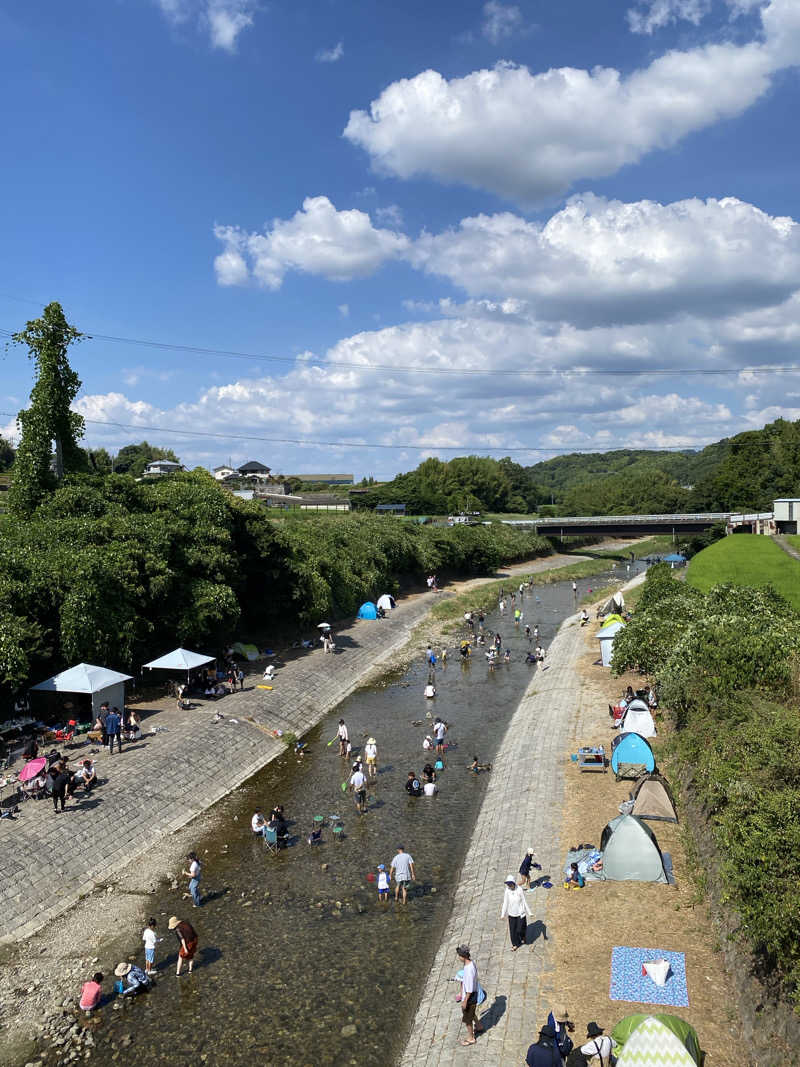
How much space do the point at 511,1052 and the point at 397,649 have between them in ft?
131

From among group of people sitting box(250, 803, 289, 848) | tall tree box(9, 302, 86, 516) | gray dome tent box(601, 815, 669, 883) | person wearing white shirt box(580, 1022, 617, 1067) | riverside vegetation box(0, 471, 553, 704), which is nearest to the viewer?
person wearing white shirt box(580, 1022, 617, 1067)

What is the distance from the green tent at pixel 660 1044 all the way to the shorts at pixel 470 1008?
299 centimetres

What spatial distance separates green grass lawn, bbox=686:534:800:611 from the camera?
46.6m

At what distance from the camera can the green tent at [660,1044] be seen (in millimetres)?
10961

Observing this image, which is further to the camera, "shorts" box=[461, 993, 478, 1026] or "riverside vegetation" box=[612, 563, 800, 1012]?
"shorts" box=[461, 993, 478, 1026]

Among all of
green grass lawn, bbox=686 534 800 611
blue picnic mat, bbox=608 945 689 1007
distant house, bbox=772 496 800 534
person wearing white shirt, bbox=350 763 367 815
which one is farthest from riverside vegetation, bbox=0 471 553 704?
distant house, bbox=772 496 800 534

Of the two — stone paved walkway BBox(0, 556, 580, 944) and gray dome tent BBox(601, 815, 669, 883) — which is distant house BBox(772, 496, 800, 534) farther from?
gray dome tent BBox(601, 815, 669, 883)

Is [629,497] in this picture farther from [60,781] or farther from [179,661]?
[60,781]

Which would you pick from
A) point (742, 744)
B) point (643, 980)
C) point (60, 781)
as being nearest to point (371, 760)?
point (60, 781)

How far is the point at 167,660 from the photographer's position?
3334cm

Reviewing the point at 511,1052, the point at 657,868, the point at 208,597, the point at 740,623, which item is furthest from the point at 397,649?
the point at 511,1052

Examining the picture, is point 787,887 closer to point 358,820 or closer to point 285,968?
point 285,968

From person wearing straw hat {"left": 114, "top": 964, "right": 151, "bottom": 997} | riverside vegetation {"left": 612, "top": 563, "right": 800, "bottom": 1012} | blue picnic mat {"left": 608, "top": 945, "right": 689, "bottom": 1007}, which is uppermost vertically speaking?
riverside vegetation {"left": 612, "top": 563, "right": 800, "bottom": 1012}

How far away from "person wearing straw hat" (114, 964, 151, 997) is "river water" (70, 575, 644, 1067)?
0.24m
